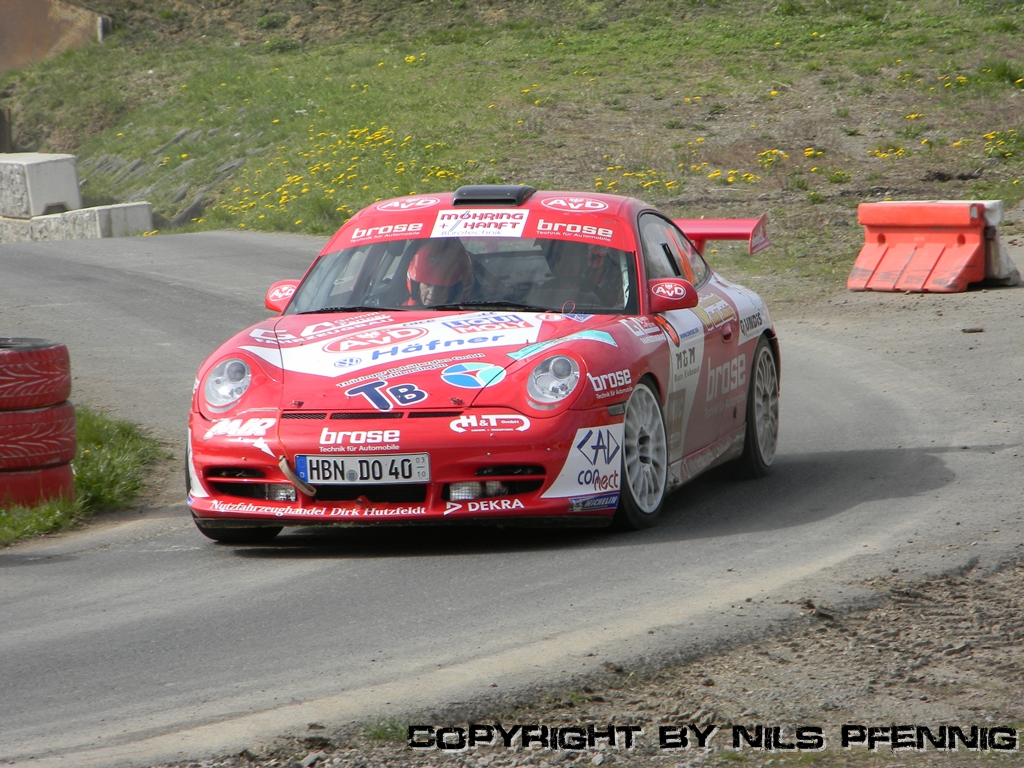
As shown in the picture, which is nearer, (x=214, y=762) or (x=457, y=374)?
(x=214, y=762)

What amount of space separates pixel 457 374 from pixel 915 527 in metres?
2.07

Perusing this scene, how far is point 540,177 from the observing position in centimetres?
2234

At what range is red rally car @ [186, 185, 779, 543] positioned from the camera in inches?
237

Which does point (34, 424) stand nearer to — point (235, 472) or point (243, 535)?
point (243, 535)

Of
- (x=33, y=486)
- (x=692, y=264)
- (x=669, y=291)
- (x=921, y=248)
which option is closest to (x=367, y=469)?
(x=669, y=291)

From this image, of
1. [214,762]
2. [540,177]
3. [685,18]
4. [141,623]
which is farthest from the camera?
[685,18]

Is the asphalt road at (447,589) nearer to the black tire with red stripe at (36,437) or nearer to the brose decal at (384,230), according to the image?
the black tire with red stripe at (36,437)

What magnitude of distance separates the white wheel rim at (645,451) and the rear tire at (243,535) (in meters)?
1.60

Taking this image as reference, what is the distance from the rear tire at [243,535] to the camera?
21.6ft

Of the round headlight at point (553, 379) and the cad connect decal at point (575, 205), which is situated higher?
the cad connect decal at point (575, 205)

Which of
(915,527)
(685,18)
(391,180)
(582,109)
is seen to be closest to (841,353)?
(915,527)

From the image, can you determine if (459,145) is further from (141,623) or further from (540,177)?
(141,623)

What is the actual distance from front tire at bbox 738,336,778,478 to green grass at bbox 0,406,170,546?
11.0ft

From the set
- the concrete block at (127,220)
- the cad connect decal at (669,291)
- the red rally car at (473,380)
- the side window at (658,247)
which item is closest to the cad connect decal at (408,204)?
the red rally car at (473,380)
